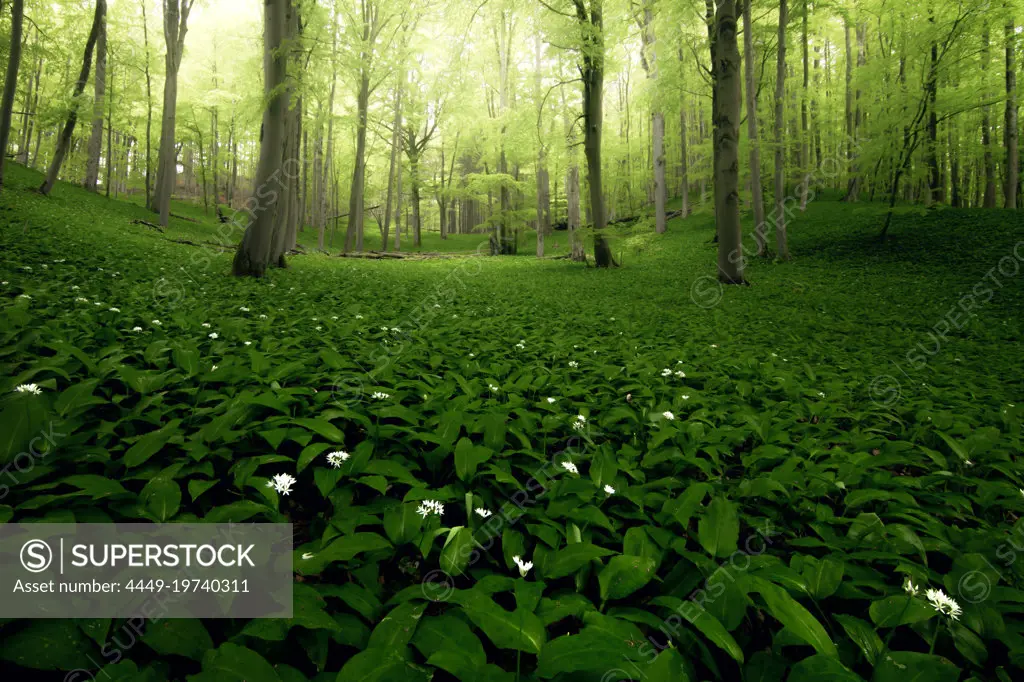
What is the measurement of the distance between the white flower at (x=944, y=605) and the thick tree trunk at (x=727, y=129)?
350 inches

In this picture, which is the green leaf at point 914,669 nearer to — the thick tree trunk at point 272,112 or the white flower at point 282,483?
the white flower at point 282,483

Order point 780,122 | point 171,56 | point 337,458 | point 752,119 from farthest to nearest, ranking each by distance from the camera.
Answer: point 171,56 → point 780,122 → point 752,119 → point 337,458

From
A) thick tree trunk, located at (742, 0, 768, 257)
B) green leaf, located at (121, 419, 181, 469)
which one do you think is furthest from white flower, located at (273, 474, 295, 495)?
thick tree trunk, located at (742, 0, 768, 257)

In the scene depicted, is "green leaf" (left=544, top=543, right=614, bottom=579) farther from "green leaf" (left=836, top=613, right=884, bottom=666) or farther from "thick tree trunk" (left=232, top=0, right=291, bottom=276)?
"thick tree trunk" (left=232, top=0, right=291, bottom=276)

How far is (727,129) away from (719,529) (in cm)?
958

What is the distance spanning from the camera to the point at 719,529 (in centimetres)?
150

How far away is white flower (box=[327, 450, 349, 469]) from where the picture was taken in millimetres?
1697

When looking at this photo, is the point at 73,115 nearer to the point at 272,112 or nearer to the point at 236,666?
the point at 272,112

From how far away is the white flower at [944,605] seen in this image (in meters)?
1.17

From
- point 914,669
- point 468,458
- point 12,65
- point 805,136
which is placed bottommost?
point 914,669

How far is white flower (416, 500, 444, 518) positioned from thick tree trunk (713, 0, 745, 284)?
9.20 m

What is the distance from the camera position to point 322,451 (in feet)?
5.94

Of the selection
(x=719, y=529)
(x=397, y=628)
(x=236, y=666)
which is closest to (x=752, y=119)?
(x=719, y=529)

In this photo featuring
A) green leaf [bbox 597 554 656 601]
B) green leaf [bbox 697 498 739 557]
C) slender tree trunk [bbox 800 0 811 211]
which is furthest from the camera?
slender tree trunk [bbox 800 0 811 211]
